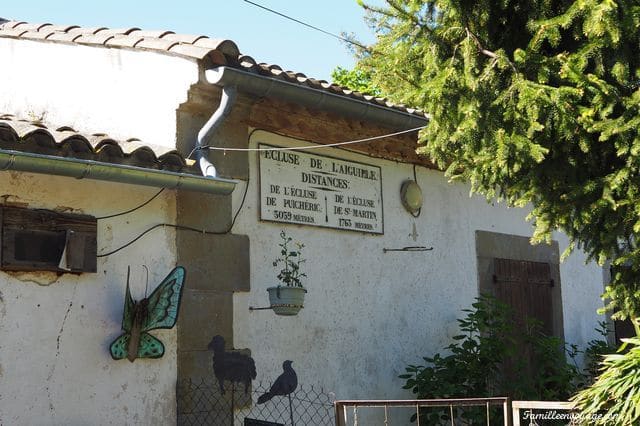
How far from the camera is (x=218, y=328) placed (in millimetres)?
6387

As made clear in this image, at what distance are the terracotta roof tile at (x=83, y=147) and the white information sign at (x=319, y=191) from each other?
926 mm

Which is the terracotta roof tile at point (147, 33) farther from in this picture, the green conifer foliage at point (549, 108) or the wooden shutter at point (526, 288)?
the wooden shutter at point (526, 288)

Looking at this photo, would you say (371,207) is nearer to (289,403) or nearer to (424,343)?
(424,343)

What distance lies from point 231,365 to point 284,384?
22.0 inches

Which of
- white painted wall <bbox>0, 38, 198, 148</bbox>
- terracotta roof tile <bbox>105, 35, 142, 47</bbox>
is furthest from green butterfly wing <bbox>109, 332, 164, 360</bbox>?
terracotta roof tile <bbox>105, 35, 142, 47</bbox>

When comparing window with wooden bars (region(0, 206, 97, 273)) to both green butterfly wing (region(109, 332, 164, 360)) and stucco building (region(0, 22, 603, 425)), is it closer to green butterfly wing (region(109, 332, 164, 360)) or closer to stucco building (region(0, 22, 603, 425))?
stucco building (region(0, 22, 603, 425))

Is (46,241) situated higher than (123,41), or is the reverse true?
(123,41)

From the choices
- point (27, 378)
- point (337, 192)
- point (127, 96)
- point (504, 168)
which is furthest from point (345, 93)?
point (27, 378)

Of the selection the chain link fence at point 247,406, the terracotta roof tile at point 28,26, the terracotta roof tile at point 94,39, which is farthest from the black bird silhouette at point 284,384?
the terracotta roof tile at point 28,26

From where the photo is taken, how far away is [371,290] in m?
7.73

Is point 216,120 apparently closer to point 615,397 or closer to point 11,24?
point 11,24

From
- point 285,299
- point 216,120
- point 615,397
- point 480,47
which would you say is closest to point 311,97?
point 216,120

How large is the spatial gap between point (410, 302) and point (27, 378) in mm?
3616

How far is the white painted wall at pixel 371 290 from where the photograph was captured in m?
6.81
